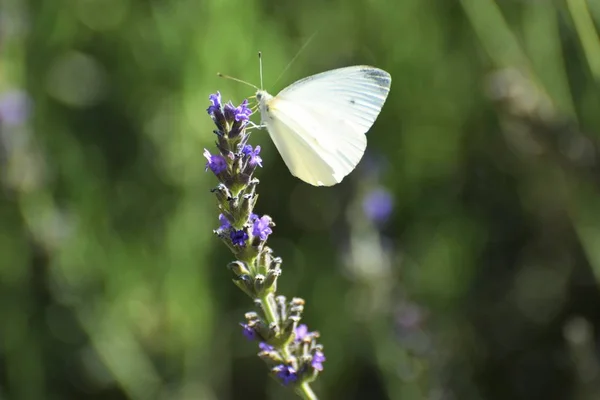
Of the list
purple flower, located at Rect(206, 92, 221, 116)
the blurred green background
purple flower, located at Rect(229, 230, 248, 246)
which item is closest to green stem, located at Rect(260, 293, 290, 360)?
purple flower, located at Rect(229, 230, 248, 246)

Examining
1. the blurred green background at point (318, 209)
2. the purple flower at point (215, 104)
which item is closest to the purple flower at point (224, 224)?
the purple flower at point (215, 104)

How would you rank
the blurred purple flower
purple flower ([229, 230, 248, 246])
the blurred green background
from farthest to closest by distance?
1. the blurred purple flower
2. the blurred green background
3. purple flower ([229, 230, 248, 246])

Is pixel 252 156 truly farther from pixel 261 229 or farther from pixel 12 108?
pixel 12 108

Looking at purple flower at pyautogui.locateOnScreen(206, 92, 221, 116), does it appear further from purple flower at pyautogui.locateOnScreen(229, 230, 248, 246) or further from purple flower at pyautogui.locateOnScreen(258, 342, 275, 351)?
purple flower at pyautogui.locateOnScreen(258, 342, 275, 351)

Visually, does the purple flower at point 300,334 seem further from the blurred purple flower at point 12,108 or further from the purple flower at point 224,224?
the blurred purple flower at point 12,108

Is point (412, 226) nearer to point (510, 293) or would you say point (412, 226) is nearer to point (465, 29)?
point (510, 293)

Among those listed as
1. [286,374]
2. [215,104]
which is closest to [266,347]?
[286,374]
